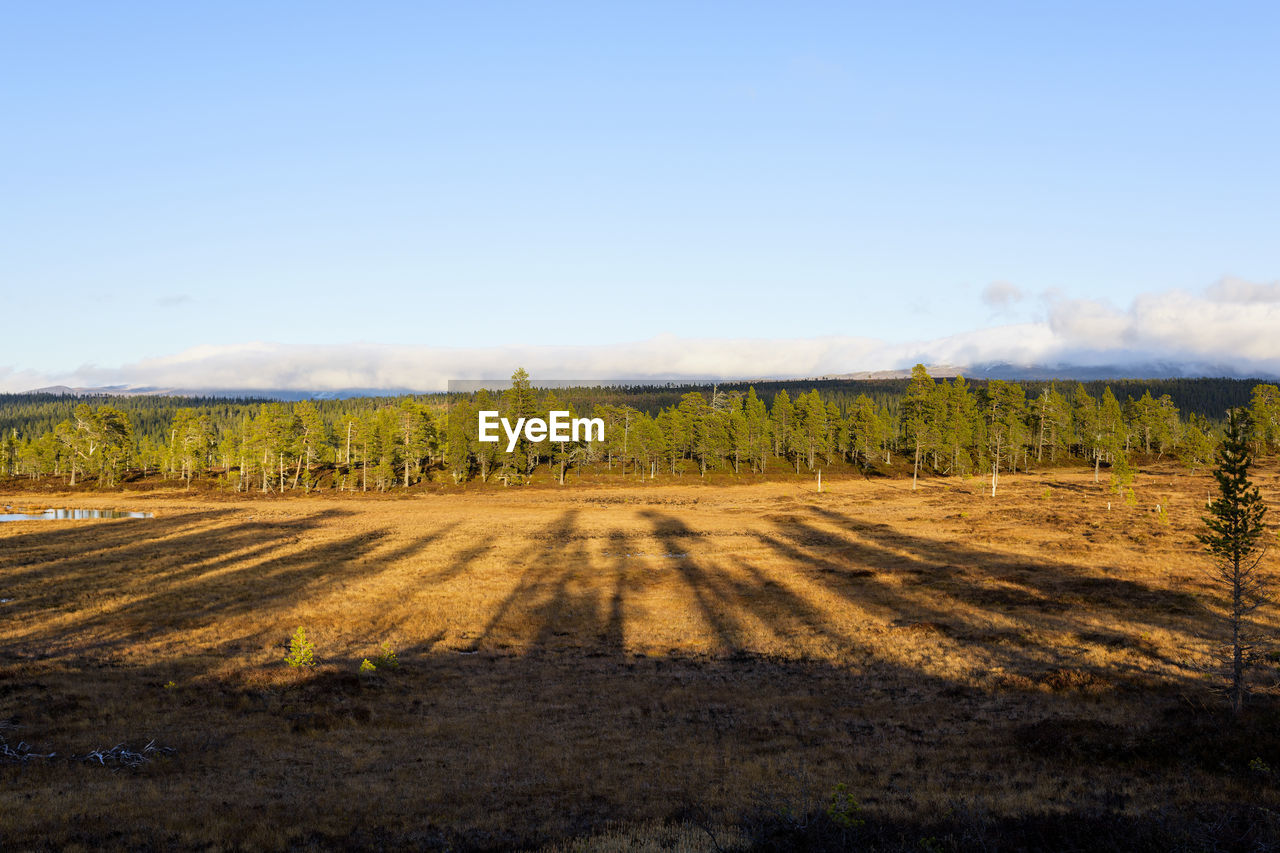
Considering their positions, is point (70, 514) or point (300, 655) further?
point (70, 514)

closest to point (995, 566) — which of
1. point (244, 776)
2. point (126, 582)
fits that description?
point (244, 776)

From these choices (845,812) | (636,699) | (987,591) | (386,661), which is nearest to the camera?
(845,812)

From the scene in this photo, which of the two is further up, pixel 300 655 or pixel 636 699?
pixel 300 655

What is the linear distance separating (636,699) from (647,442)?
107522 mm

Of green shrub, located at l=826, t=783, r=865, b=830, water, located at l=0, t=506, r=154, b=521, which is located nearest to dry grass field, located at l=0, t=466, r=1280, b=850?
green shrub, located at l=826, t=783, r=865, b=830

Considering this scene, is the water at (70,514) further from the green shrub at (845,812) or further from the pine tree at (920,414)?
the pine tree at (920,414)

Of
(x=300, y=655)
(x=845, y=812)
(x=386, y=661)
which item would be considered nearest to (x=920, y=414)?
(x=386, y=661)

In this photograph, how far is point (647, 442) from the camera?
130875mm

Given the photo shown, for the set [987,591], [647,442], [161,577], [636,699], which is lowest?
[161,577]

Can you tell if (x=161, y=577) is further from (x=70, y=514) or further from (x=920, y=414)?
→ (x=920, y=414)

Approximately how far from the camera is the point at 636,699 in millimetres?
23531

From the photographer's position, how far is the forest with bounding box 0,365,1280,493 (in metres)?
118

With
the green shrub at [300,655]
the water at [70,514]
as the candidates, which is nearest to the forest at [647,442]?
the water at [70,514]

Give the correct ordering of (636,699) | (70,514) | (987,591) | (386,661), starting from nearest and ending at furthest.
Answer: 1. (636,699)
2. (386,661)
3. (987,591)
4. (70,514)
